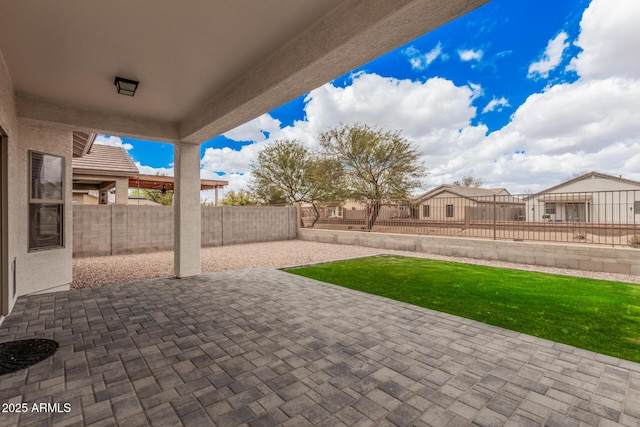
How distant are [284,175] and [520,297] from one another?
1789cm

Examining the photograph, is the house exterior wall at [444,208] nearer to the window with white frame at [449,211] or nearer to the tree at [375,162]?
the window with white frame at [449,211]

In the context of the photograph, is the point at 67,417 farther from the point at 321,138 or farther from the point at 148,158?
the point at 148,158

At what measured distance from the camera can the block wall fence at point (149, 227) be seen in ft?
27.3

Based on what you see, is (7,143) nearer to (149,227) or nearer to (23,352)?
(23,352)

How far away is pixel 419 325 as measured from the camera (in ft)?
10.6

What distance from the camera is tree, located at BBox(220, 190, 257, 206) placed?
22.1 m

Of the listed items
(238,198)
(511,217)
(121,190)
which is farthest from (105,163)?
(511,217)

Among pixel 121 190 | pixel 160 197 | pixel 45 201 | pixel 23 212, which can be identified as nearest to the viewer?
pixel 23 212

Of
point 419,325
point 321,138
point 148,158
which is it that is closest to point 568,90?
point 321,138

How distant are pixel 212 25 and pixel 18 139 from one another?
3.81 m

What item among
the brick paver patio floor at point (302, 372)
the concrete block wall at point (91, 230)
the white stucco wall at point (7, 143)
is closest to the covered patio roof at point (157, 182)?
the concrete block wall at point (91, 230)

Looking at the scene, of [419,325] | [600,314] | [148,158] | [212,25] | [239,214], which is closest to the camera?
[212,25]

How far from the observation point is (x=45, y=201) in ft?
15.1

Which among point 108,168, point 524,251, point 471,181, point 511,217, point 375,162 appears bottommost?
point 524,251
